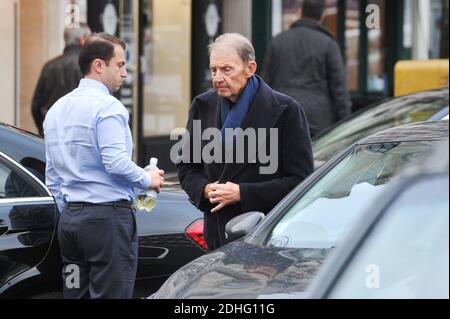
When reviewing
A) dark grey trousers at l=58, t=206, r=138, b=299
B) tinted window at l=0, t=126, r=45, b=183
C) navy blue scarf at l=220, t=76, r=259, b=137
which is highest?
navy blue scarf at l=220, t=76, r=259, b=137

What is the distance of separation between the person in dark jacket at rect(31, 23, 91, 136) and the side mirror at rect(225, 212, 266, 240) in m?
5.45

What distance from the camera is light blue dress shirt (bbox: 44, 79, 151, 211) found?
5.76 metres

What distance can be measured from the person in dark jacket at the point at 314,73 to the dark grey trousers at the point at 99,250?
5.02 meters

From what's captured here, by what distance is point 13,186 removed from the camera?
6.23 metres

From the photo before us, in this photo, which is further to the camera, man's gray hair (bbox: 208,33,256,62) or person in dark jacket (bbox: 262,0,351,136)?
person in dark jacket (bbox: 262,0,351,136)

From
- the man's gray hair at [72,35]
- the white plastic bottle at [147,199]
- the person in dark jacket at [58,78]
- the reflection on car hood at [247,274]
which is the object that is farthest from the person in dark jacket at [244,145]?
the man's gray hair at [72,35]

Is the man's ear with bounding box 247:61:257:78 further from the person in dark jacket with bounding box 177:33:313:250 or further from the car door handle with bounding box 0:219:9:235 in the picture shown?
the car door handle with bounding box 0:219:9:235

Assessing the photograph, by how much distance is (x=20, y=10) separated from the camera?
12781mm

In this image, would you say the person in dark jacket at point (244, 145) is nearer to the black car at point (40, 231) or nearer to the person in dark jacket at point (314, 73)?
the black car at point (40, 231)

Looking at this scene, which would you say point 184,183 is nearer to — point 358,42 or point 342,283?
point 342,283

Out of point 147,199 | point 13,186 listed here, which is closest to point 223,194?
point 147,199

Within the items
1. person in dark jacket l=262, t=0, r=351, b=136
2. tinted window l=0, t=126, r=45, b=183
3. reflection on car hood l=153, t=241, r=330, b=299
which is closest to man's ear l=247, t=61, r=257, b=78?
reflection on car hood l=153, t=241, r=330, b=299

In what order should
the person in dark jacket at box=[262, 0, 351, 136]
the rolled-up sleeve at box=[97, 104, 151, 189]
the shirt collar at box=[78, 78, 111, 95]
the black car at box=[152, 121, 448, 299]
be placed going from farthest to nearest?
the person in dark jacket at box=[262, 0, 351, 136], the shirt collar at box=[78, 78, 111, 95], the rolled-up sleeve at box=[97, 104, 151, 189], the black car at box=[152, 121, 448, 299]
